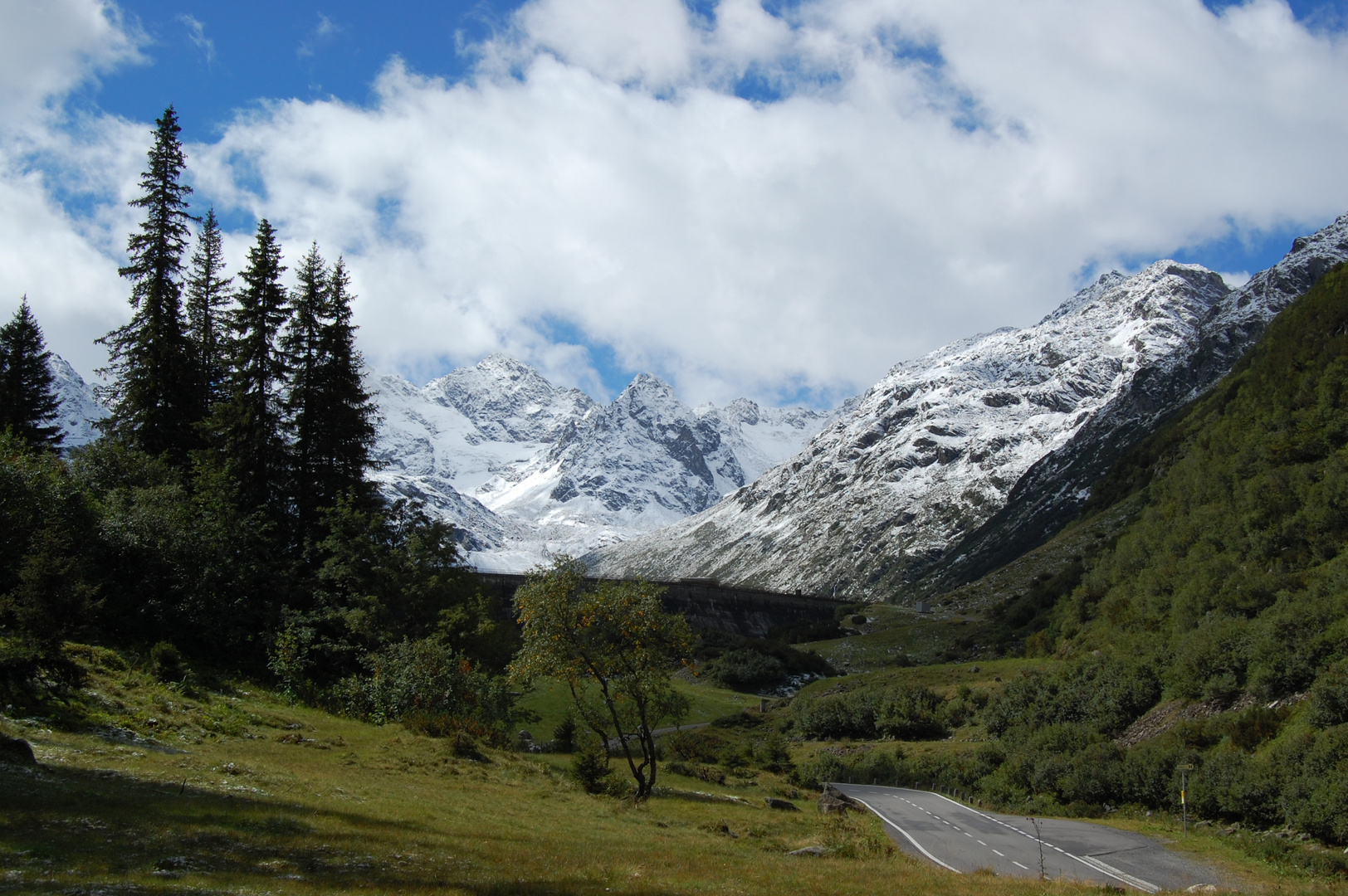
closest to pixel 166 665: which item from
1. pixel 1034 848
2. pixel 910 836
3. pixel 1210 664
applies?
pixel 910 836

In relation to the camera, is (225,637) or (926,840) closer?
(926,840)

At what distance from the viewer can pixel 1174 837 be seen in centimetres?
3033

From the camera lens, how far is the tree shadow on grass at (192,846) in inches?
479

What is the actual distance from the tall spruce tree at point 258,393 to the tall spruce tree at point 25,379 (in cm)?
2444

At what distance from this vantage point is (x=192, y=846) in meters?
14.4

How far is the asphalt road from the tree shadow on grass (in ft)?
49.2

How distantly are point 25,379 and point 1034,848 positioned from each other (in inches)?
2964

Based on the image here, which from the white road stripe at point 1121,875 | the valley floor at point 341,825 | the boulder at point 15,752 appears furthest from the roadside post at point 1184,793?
the boulder at point 15,752

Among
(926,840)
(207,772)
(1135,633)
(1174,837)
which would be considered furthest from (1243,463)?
(207,772)

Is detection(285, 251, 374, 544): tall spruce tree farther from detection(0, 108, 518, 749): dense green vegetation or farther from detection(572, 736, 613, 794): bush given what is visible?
detection(572, 736, 613, 794): bush

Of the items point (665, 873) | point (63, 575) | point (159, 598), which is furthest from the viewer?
point (159, 598)

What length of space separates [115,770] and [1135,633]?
61637mm

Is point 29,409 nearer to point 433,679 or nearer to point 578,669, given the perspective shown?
point 433,679

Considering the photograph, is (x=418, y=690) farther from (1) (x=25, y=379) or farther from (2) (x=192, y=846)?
(1) (x=25, y=379)
